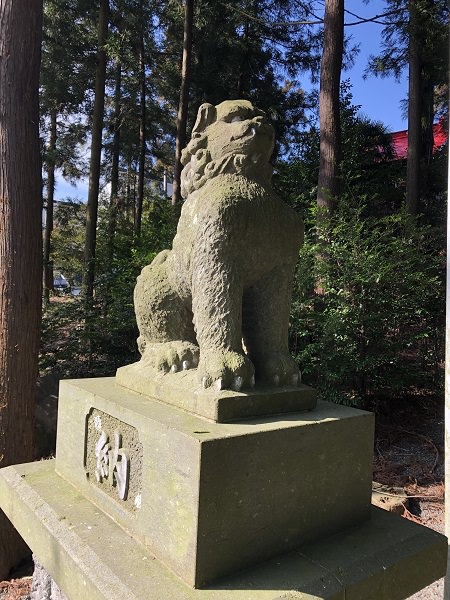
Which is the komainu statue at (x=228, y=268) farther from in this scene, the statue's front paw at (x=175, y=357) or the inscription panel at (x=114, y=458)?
the inscription panel at (x=114, y=458)

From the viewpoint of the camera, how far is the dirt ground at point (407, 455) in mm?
3273

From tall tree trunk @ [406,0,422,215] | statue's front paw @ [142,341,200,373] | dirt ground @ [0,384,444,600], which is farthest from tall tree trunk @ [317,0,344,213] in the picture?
statue's front paw @ [142,341,200,373]

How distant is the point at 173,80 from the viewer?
32.4 ft

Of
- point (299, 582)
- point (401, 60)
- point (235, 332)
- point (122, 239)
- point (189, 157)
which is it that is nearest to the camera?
point (299, 582)

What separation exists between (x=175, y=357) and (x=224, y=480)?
604 millimetres

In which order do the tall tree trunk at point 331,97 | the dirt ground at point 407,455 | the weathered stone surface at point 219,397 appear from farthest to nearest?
the tall tree trunk at point 331,97, the dirt ground at point 407,455, the weathered stone surface at point 219,397

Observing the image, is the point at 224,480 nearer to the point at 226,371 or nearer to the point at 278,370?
the point at 226,371

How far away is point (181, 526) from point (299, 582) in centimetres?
38

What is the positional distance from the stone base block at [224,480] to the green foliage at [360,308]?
267 centimetres

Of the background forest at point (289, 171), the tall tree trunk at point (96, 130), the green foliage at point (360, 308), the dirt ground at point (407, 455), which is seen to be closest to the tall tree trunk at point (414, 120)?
the background forest at point (289, 171)

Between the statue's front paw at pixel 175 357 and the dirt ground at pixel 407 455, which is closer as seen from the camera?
the statue's front paw at pixel 175 357

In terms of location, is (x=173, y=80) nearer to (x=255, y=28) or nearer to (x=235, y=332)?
(x=255, y=28)

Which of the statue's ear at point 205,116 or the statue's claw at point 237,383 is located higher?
the statue's ear at point 205,116

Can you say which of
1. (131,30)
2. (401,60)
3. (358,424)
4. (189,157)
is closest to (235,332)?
(358,424)
